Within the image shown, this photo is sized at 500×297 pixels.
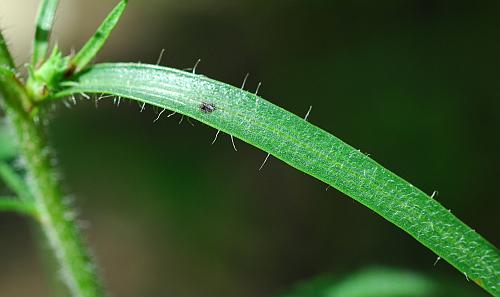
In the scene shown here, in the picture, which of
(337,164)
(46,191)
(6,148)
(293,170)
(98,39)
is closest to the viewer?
(337,164)

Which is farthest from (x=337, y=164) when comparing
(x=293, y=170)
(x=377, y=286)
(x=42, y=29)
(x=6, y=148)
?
(x=293, y=170)

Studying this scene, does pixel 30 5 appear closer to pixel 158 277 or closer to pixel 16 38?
pixel 16 38

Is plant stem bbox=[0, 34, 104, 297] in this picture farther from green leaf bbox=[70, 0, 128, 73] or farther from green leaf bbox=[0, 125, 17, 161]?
green leaf bbox=[0, 125, 17, 161]

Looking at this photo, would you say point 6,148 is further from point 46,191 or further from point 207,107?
point 207,107

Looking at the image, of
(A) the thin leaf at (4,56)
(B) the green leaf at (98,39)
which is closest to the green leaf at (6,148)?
(A) the thin leaf at (4,56)

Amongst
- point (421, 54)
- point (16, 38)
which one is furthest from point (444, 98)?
point (16, 38)

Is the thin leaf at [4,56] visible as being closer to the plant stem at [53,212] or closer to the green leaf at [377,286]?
the plant stem at [53,212]

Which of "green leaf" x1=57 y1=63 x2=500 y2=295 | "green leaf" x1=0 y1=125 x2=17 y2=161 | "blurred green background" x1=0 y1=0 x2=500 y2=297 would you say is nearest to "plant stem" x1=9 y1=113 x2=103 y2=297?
"green leaf" x1=57 y1=63 x2=500 y2=295
